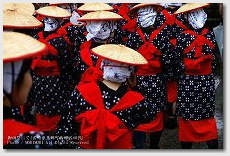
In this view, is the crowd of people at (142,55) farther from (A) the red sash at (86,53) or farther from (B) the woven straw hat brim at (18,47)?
(B) the woven straw hat brim at (18,47)

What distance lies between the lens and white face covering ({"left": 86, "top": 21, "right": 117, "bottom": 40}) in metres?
3.71

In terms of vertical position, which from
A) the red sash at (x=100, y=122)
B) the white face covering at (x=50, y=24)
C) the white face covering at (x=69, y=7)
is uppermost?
the white face covering at (x=69, y=7)

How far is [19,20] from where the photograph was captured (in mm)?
3682

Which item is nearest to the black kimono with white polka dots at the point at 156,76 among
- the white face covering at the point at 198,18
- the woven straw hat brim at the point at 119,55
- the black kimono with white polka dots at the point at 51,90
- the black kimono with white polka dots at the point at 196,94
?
the black kimono with white polka dots at the point at 196,94

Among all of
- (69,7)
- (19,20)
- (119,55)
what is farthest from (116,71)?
(69,7)

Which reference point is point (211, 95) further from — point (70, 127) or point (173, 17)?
point (70, 127)

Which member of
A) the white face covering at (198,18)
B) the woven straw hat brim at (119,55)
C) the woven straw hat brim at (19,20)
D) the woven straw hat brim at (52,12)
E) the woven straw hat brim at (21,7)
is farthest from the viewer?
the woven straw hat brim at (52,12)

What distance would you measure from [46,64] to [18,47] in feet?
6.86

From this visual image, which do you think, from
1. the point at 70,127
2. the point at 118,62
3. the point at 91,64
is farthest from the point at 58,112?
the point at 118,62

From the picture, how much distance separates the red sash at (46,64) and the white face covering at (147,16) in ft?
2.80

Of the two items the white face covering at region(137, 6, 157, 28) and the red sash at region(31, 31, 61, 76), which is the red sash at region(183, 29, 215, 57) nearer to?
the white face covering at region(137, 6, 157, 28)

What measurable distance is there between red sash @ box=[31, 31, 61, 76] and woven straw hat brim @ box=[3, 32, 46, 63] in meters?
1.92

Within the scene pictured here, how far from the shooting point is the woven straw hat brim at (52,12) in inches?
161

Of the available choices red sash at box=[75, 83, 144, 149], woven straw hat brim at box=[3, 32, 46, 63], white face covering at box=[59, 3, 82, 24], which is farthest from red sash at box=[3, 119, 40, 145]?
white face covering at box=[59, 3, 82, 24]
